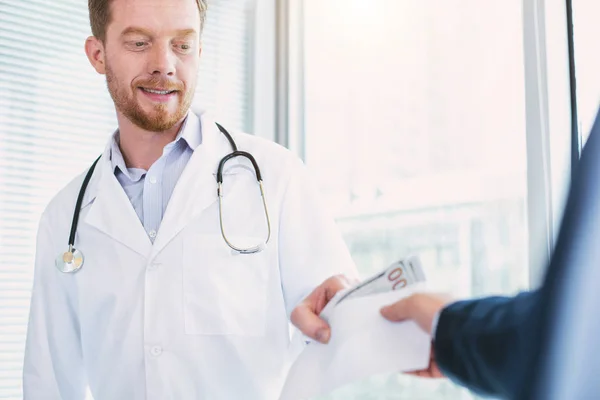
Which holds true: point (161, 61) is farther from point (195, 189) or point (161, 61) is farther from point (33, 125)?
point (33, 125)

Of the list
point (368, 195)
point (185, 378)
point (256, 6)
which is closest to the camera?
point (185, 378)

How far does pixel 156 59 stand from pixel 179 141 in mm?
197

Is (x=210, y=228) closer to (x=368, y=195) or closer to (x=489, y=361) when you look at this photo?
(x=368, y=195)

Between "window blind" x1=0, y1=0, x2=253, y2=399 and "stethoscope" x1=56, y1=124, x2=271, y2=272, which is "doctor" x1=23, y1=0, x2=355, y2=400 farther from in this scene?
"window blind" x1=0, y1=0, x2=253, y2=399

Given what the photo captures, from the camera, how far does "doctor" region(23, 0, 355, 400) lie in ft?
4.58

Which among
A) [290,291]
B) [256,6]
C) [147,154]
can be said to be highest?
[256,6]

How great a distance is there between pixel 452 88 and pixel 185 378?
1.02m

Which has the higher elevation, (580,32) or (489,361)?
(580,32)

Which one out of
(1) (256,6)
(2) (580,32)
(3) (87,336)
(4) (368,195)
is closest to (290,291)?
(3) (87,336)

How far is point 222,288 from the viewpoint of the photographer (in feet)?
4.68

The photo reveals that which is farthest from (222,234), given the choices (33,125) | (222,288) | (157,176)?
(33,125)

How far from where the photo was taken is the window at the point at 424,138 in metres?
1.63

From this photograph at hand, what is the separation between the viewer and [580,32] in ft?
5.00

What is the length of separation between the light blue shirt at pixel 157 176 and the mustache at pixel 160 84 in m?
0.09
